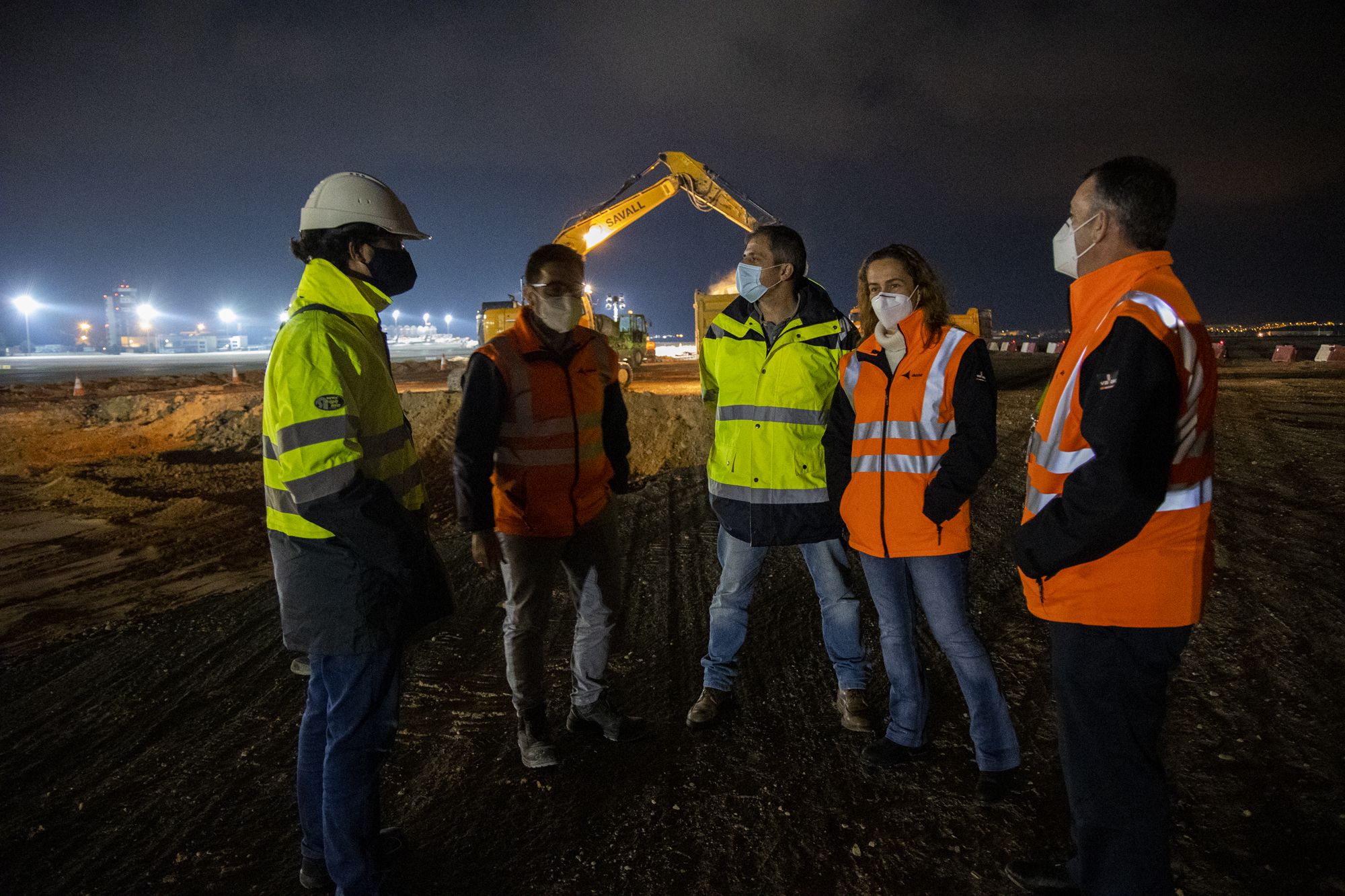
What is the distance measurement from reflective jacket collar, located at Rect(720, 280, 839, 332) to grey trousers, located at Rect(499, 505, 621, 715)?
3.68 ft

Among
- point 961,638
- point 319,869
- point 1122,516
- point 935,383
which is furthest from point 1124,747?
point 319,869

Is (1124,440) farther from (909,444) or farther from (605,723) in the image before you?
(605,723)

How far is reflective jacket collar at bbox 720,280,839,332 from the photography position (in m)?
3.00

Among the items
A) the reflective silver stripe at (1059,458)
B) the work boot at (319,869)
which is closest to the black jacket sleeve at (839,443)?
the reflective silver stripe at (1059,458)

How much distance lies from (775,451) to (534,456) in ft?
3.51

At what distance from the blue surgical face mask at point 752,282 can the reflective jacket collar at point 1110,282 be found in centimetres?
141

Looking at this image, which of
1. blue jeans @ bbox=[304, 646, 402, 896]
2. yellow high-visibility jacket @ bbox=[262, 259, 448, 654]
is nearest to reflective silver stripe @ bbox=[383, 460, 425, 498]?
yellow high-visibility jacket @ bbox=[262, 259, 448, 654]

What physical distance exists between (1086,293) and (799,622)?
2833 mm

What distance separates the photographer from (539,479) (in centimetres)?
285

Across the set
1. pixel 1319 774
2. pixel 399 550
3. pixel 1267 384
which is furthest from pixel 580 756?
pixel 1267 384

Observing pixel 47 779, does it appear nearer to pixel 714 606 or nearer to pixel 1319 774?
pixel 714 606

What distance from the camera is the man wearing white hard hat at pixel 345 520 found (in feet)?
6.11

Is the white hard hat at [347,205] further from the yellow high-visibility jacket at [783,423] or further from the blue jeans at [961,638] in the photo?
the blue jeans at [961,638]

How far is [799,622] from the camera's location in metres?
4.22
